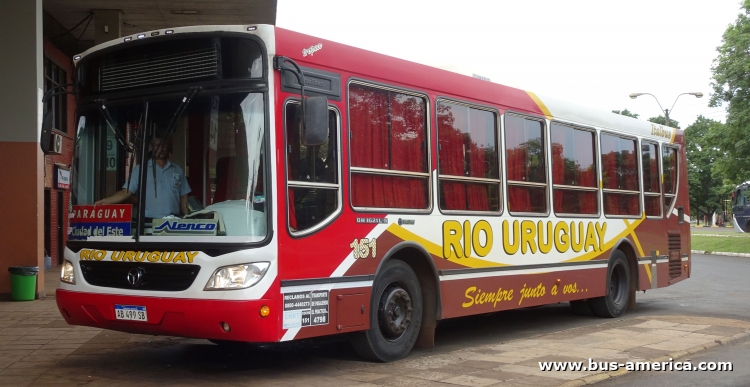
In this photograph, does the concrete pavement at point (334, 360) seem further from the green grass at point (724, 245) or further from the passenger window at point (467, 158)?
the green grass at point (724, 245)

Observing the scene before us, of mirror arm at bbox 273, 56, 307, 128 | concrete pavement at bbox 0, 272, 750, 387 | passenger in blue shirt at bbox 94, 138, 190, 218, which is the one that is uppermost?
mirror arm at bbox 273, 56, 307, 128

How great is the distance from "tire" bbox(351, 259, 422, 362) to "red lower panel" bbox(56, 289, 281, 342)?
4.60 feet

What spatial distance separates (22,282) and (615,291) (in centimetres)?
1028

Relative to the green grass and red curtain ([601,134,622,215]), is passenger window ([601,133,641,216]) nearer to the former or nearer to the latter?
red curtain ([601,134,622,215])

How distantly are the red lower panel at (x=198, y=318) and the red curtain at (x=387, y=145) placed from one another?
1.64 meters

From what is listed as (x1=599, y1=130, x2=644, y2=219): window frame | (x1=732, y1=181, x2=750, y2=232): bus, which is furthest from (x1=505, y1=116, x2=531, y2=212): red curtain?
(x1=732, y1=181, x2=750, y2=232): bus

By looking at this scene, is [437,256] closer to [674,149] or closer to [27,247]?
[674,149]

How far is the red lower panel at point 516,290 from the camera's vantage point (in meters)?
9.50

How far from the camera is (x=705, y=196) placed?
295 ft

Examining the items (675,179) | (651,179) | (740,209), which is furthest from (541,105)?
(740,209)

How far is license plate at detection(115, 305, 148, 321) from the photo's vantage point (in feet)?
24.4

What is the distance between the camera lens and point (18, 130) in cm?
1577

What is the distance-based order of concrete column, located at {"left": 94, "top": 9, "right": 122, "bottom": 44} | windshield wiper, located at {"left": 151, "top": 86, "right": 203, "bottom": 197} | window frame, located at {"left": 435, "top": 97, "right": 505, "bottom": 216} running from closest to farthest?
windshield wiper, located at {"left": 151, "top": 86, "right": 203, "bottom": 197}, window frame, located at {"left": 435, "top": 97, "right": 505, "bottom": 216}, concrete column, located at {"left": 94, "top": 9, "right": 122, "bottom": 44}

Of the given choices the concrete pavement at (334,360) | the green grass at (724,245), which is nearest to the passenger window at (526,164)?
the concrete pavement at (334,360)
